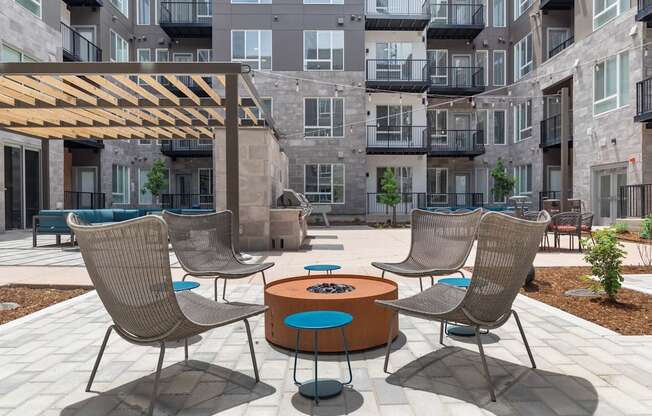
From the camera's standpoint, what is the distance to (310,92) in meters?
19.6

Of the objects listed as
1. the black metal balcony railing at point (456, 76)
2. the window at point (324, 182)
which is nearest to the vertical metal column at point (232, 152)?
the window at point (324, 182)

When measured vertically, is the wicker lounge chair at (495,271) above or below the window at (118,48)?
below

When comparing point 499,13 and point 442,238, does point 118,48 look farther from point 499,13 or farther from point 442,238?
point 442,238

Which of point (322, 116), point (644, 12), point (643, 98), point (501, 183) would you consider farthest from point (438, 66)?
point (643, 98)

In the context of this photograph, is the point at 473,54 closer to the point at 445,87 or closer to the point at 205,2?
the point at 445,87

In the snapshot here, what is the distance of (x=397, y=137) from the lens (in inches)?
818

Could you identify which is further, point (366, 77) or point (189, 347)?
point (366, 77)

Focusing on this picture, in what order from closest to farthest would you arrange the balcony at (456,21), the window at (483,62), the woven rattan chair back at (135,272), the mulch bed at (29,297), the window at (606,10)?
the woven rattan chair back at (135,272) → the mulch bed at (29,297) → the window at (606,10) → the balcony at (456,21) → the window at (483,62)

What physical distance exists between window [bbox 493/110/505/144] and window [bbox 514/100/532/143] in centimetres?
85

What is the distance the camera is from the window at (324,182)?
19766mm

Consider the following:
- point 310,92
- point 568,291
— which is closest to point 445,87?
point 310,92

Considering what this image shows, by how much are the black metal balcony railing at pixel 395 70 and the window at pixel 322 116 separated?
2.34 metres

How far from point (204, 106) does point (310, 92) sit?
11414mm

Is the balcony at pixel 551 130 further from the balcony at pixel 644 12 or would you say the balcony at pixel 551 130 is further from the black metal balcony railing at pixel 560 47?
the balcony at pixel 644 12
